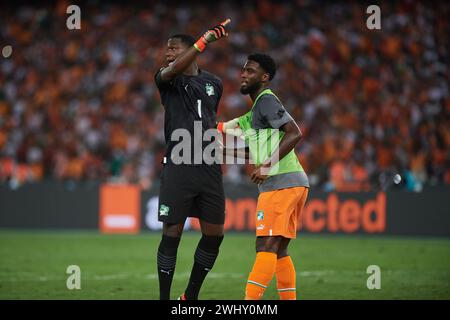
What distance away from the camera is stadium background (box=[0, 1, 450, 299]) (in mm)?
15078

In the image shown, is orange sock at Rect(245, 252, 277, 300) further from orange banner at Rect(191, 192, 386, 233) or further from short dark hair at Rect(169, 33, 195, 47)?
orange banner at Rect(191, 192, 386, 233)

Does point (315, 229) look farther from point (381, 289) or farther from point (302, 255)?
point (381, 289)

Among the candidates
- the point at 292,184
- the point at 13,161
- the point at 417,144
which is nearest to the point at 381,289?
the point at 292,184

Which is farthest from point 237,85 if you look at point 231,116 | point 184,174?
point 184,174

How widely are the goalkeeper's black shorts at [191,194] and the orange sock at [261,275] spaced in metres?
0.84

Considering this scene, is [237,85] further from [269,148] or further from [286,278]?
[286,278]

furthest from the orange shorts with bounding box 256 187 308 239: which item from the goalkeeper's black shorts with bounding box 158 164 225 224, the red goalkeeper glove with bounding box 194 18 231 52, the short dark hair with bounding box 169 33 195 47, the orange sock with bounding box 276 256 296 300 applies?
the short dark hair with bounding box 169 33 195 47

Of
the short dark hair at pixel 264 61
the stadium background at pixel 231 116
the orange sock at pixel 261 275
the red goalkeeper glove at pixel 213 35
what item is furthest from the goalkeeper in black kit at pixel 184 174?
the stadium background at pixel 231 116

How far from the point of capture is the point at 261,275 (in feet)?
22.7

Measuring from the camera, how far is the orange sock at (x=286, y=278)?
7324 mm

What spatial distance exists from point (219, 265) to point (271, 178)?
542 cm

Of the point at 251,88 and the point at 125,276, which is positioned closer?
the point at 251,88

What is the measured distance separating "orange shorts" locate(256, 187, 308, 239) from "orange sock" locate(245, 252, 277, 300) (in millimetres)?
237

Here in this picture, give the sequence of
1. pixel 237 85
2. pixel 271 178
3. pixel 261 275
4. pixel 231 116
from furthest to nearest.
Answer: pixel 237 85 < pixel 231 116 < pixel 271 178 < pixel 261 275
